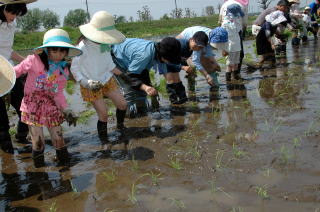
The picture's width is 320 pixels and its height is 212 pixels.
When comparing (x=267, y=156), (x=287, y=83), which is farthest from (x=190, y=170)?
(x=287, y=83)

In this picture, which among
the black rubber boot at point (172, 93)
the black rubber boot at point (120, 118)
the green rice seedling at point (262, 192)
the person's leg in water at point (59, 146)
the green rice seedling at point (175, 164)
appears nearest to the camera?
the green rice seedling at point (262, 192)

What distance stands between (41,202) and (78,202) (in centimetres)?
29

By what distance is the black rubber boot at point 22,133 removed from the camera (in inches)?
168

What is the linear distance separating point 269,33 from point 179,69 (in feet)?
11.5

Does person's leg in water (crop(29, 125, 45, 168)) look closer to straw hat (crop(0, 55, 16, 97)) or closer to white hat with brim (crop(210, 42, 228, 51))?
straw hat (crop(0, 55, 16, 97))

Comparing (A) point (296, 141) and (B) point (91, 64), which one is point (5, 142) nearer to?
(B) point (91, 64)

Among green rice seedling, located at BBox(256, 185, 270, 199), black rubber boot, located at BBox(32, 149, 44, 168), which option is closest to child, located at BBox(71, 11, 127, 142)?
black rubber boot, located at BBox(32, 149, 44, 168)

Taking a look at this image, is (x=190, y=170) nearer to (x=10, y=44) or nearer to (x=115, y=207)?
(x=115, y=207)

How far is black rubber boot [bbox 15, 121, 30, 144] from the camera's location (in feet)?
14.0

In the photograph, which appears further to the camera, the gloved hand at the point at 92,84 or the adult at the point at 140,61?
the adult at the point at 140,61

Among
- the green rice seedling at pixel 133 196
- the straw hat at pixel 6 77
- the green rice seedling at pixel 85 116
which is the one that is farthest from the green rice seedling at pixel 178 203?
the green rice seedling at pixel 85 116

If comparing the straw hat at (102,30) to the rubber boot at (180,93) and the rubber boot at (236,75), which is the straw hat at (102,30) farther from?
the rubber boot at (236,75)

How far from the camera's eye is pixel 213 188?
257 cm

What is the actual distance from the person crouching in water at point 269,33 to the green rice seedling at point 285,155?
16.2 feet
